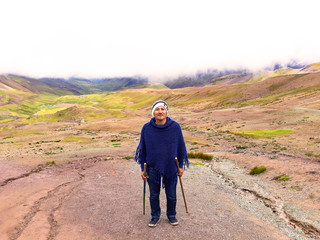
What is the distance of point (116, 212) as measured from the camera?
8023 millimetres

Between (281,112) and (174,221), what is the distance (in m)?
66.1

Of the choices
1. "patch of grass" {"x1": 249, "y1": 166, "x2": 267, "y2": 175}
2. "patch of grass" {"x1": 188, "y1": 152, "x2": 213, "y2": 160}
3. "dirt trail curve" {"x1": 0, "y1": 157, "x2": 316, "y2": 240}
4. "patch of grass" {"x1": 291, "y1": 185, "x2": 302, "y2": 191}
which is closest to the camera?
"dirt trail curve" {"x1": 0, "y1": 157, "x2": 316, "y2": 240}

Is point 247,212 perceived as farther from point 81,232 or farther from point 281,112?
point 281,112

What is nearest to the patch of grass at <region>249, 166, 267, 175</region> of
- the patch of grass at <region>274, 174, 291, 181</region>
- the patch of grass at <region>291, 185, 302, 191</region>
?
the patch of grass at <region>274, 174, 291, 181</region>

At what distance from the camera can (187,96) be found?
613 feet

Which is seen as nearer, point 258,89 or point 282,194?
point 282,194

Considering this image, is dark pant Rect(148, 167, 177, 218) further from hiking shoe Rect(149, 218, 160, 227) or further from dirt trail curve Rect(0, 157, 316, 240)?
dirt trail curve Rect(0, 157, 316, 240)

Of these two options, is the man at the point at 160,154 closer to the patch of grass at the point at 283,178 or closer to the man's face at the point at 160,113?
the man's face at the point at 160,113

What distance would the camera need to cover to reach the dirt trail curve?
258 inches

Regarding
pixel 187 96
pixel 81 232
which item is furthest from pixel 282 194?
pixel 187 96

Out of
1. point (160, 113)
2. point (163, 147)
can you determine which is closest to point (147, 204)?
point (163, 147)

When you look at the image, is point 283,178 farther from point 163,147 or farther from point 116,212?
point 116,212

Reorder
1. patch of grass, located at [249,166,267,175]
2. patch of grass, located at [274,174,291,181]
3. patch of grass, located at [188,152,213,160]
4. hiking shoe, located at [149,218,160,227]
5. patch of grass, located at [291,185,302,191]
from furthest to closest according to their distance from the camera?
patch of grass, located at [188,152,213,160], patch of grass, located at [249,166,267,175], patch of grass, located at [274,174,291,181], patch of grass, located at [291,185,302,191], hiking shoe, located at [149,218,160,227]

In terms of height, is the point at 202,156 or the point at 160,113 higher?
the point at 160,113
